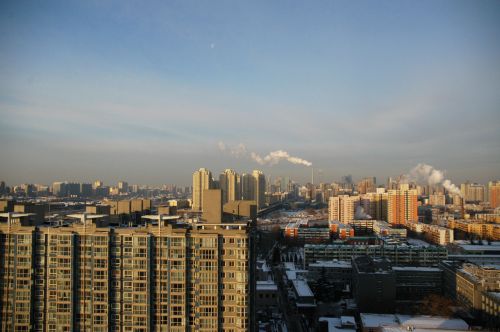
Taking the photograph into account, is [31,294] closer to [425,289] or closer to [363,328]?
[363,328]

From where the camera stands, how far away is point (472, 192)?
1755cm

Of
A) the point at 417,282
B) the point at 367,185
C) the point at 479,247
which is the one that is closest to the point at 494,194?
the point at 479,247

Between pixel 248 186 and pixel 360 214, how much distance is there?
17.9ft

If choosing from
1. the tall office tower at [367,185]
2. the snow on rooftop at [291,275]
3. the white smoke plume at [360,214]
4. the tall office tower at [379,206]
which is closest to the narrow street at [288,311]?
the snow on rooftop at [291,275]

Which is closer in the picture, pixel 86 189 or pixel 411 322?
pixel 411 322

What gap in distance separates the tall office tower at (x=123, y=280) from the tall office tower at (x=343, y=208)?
45.9 ft

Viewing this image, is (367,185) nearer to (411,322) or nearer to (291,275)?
(291,275)

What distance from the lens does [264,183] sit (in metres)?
22.3

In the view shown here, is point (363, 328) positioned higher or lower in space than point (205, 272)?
lower

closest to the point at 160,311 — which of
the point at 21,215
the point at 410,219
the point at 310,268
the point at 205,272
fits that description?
the point at 205,272

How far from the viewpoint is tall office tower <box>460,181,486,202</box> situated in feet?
55.1

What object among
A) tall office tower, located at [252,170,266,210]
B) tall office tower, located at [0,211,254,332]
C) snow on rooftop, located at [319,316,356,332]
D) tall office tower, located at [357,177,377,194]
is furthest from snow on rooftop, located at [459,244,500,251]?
tall office tower, located at [357,177,377,194]

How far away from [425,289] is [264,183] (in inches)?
587

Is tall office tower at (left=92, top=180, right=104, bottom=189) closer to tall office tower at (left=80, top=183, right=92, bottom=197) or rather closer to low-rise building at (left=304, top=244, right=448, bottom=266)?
tall office tower at (left=80, top=183, right=92, bottom=197)
